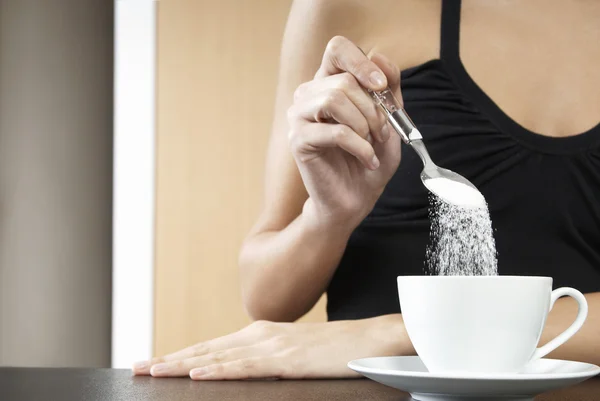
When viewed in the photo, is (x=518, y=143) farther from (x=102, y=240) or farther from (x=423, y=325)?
(x=102, y=240)

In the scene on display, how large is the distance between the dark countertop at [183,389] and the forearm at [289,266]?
1.15 ft

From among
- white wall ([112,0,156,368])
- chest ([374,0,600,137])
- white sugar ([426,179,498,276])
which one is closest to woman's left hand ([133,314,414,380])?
white sugar ([426,179,498,276])

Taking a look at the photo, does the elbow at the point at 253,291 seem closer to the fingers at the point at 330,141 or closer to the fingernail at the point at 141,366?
the fingers at the point at 330,141

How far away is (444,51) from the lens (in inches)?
42.7

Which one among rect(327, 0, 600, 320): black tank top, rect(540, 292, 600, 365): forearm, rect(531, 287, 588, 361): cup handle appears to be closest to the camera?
rect(531, 287, 588, 361): cup handle

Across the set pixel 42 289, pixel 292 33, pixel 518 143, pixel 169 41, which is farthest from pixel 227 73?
pixel 518 143

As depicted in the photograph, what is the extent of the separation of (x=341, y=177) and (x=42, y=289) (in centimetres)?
216

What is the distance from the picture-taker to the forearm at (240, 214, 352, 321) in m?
0.95

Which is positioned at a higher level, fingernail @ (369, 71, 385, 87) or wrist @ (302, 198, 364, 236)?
fingernail @ (369, 71, 385, 87)

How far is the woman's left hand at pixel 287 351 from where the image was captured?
24.7 inches

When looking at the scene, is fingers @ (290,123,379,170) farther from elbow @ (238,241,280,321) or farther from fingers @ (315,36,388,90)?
elbow @ (238,241,280,321)

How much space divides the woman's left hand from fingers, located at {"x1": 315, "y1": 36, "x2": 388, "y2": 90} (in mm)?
236

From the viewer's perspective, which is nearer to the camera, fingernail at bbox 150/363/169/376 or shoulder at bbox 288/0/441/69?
fingernail at bbox 150/363/169/376

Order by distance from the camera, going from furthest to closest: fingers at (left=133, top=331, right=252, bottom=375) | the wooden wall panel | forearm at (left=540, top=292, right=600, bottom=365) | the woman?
the wooden wall panel → the woman → forearm at (left=540, top=292, right=600, bottom=365) → fingers at (left=133, top=331, right=252, bottom=375)
